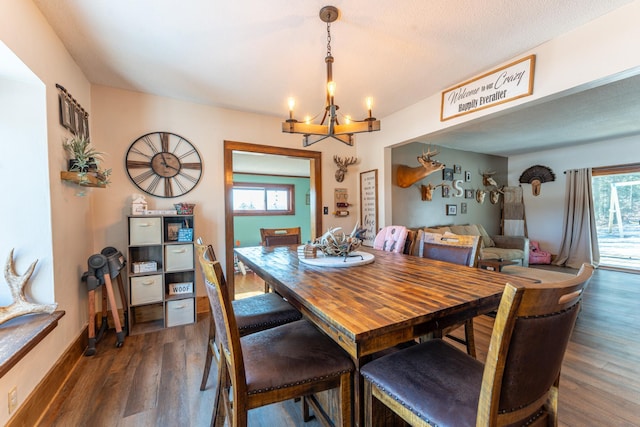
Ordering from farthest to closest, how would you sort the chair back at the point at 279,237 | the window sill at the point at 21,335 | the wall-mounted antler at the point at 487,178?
the wall-mounted antler at the point at 487,178 → the chair back at the point at 279,237 → the window sill at the point at 21,335

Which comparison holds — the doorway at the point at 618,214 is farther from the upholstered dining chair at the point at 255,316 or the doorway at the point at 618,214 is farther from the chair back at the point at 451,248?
the upholstered dining chair at the point at 255,316

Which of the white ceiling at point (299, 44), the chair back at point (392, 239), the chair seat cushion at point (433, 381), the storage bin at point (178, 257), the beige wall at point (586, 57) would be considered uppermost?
the white ceiling at point (299, 44)

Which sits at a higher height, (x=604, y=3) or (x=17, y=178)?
(x=604, y=3)

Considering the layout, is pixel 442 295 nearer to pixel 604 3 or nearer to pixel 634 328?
pixel 604 3

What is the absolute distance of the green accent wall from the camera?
643 cm

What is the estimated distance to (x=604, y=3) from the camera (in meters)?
1.64

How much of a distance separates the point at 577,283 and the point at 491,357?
33cm

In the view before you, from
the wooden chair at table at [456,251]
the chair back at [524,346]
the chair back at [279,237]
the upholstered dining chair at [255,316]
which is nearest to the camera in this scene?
the chair back at [524,346]

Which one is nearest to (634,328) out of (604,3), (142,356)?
(604,3)

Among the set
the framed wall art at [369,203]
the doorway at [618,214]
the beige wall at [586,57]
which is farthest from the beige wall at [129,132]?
the doorway at [618,214]

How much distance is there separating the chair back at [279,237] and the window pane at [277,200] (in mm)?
3846

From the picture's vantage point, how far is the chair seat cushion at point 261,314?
1.58 meters

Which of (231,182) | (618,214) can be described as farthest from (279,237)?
(618,214)

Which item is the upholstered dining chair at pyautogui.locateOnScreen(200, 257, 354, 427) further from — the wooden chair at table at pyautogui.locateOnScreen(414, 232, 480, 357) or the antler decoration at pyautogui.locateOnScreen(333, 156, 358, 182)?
the antler decoration at pyautogui.locateOnScreen(333, 156, 358, 182)
